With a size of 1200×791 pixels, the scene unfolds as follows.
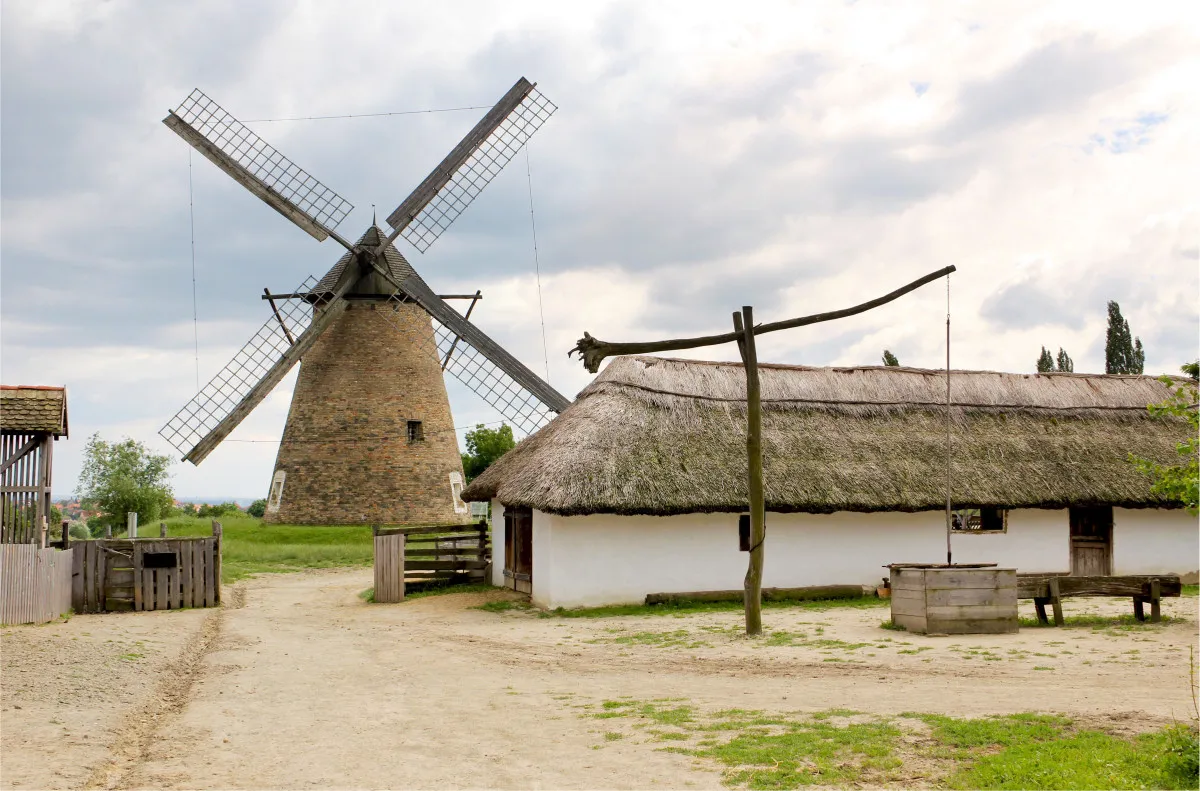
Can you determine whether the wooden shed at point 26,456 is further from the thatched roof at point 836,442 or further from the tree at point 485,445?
the tree at point 485,445

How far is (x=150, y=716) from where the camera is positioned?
918 cm

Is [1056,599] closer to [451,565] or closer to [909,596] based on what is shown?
[909,596]

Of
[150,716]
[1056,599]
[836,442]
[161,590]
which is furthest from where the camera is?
[836,442]

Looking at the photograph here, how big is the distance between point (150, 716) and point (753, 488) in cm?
805

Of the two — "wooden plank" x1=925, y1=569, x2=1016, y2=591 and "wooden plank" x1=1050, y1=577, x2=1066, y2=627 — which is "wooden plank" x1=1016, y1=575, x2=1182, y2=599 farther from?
"wooden plank" x1=925, y1=569, x2=1016, y2=591

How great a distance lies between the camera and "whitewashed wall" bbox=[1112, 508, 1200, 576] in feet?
69.8

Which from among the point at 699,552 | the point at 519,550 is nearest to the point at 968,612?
the point at 699,552

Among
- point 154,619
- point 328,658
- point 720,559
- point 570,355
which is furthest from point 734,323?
point 154,619

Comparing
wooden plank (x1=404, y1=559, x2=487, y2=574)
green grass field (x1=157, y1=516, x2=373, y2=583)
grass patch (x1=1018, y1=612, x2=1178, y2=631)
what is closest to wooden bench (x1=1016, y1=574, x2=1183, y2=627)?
grass patch (x1=1018, y1=612, x2=1178, y2=631)

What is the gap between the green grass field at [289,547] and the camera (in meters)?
26.2

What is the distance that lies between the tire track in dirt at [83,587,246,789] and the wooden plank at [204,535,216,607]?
11.1ft

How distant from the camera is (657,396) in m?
20.3

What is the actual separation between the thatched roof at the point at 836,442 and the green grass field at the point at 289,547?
21.8 feet

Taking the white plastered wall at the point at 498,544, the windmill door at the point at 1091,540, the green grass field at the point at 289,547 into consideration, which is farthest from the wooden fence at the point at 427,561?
the windmill door at the point at 1091,540
